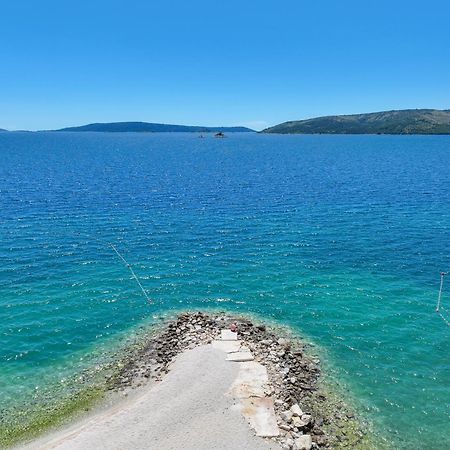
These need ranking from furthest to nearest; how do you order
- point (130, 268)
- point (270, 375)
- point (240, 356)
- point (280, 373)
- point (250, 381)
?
point (130, 268), point (240, 356), point (280, 373), point (270, 375), point (250, 381)

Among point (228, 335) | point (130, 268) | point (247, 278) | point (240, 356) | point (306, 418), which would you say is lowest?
point (306, 418)

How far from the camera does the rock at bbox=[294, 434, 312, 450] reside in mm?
25188

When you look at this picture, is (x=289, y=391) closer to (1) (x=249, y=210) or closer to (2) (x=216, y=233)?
(2) (x=216, y=233)

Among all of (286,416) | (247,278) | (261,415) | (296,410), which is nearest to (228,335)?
(261,415)

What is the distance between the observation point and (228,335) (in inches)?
1486

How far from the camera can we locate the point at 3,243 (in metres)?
60.0

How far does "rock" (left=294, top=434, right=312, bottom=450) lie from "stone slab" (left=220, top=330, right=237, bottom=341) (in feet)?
40.7

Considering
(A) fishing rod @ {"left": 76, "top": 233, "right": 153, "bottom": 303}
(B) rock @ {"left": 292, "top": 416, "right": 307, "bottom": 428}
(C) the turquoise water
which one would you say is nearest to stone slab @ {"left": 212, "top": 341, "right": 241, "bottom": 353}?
(C) the turquoise water

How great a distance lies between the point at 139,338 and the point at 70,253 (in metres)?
23.7

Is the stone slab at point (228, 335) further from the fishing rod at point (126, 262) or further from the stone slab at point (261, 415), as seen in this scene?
the fishing rod at point (126, 262)

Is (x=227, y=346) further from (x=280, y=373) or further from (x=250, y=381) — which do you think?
(x=280, y=373)

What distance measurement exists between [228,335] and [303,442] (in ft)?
44.1

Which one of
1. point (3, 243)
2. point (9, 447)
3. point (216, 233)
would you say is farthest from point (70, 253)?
point (9, 447)

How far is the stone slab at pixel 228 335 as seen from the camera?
37250 millimetres
